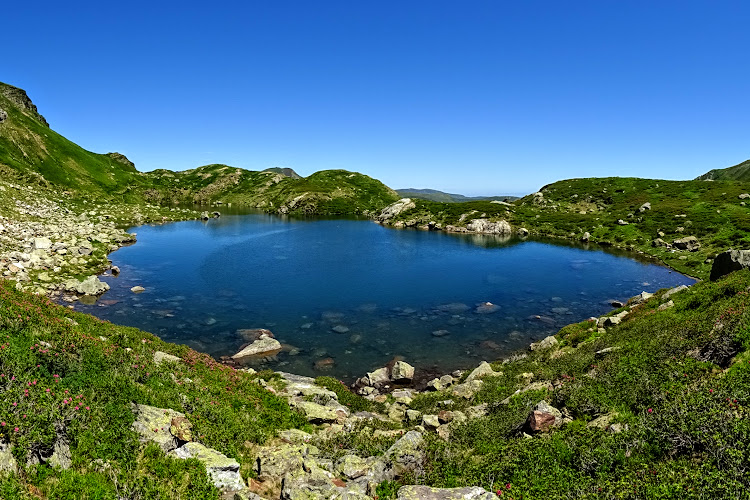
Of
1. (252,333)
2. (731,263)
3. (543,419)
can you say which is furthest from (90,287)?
(731,263)

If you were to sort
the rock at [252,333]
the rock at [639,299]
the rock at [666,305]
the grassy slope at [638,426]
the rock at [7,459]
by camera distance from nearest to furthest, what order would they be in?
the rock at [7,459], the grassy slope at [638,426], the rock at [666,305], the rock at [252,333], the rock at [639,299]

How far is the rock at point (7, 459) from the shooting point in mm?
9601

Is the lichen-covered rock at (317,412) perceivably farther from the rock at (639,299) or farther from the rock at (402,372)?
the rock at (639,299)

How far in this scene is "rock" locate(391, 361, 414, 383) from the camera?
97.8 ft

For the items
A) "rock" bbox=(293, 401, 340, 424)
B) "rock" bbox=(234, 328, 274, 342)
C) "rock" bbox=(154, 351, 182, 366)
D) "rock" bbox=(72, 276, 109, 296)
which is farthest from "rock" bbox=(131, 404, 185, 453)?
"rock" bbox=(72, 276, 109, 296)

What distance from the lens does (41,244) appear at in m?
56.9

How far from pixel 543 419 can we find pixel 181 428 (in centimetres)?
1451

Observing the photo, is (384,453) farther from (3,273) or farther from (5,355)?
(3,273)

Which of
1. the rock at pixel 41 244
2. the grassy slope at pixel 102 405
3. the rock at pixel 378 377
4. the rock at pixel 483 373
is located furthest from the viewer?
the rock at pixel 41 244

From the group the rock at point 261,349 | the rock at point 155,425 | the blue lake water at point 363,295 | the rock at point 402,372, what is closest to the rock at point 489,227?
the blue lake water at point 363,295

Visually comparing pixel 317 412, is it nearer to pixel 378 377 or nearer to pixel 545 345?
pixel 378 377

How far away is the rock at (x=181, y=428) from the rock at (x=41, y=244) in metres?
60.3

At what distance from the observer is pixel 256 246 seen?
285 ft

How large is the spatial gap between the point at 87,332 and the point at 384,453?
1694 centimetres
